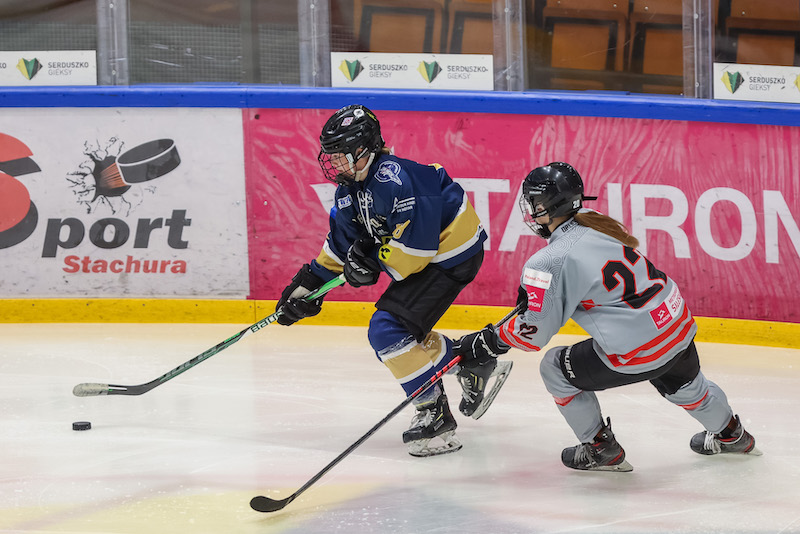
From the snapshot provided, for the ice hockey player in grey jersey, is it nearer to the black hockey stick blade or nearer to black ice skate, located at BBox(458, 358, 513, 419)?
black ice skate, located at BBox(458, 358, 513, 419)

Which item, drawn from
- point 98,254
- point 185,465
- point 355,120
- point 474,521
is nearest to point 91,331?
point 98,254

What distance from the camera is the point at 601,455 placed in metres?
2.88

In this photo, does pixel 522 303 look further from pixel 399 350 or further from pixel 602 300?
pixel 399 350

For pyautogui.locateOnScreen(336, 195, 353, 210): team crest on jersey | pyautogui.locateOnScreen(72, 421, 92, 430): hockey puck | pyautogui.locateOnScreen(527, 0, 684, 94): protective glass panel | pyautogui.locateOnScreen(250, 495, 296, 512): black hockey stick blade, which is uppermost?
pyautogui.locateOnScreen(527, 0, 684, 94): protective glass panel

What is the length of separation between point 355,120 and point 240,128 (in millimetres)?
2216

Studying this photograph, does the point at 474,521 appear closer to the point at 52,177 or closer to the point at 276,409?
the point at 276,409

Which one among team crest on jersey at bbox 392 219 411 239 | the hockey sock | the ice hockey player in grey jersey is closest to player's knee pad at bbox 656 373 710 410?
the ice hockey player in grey jersey

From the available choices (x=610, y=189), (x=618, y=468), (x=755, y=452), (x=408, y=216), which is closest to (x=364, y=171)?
(x=408, y=216)

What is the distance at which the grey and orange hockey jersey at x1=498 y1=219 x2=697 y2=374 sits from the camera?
2621 mm

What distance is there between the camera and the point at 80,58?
16.9 ft

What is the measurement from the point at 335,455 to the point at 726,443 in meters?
1.24

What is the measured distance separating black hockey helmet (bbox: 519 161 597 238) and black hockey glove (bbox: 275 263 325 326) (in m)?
0.89

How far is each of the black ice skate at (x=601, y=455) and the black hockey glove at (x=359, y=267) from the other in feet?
2.75

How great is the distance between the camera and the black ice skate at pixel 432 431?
123 inches
